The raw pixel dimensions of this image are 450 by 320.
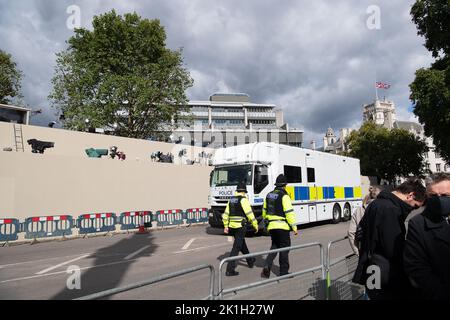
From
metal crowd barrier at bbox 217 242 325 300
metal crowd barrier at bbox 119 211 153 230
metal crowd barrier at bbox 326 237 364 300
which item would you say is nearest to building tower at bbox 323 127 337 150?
metal crowd barrier at bbox 119 211 153 230

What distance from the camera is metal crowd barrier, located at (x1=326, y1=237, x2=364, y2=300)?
4733mm

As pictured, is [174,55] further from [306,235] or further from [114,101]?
[306,235]

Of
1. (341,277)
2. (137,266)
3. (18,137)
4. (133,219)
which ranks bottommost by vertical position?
(137,266)

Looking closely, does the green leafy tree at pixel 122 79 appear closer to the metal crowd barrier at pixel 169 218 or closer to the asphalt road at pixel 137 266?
the metal crowd barrier at pixel 169 218

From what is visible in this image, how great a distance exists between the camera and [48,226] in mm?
14406

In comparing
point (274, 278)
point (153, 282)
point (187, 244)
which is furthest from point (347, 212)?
point (153, 282)

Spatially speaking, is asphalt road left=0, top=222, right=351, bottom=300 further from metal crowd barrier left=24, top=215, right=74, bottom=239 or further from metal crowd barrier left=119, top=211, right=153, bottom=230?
metal crowd barrier left=119, top=211, right=153, bottom=230

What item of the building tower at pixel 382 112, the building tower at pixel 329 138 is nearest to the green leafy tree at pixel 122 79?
the building tower at pixel 382 112

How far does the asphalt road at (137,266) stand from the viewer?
4617 mm

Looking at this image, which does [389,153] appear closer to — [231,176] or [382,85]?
[382,85]

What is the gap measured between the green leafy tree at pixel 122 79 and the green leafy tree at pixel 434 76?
19494 mm

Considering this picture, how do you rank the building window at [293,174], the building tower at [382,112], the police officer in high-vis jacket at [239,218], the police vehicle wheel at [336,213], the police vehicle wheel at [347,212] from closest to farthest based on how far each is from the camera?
the police officer in high-vis jacket at [239,218] < the building window at [293,174] < the police vehicle wheel at [336,213] < the police vehicle wheel at [347,212] < the building tower at [382,112]

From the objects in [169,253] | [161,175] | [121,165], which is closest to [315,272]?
[169,253]

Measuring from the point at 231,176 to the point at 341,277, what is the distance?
890 centimetres
